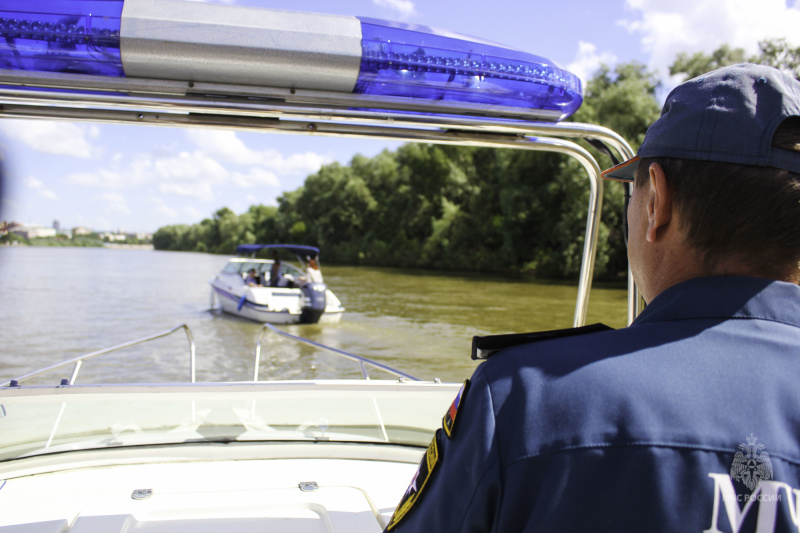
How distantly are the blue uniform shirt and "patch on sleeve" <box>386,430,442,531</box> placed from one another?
6 centimetres

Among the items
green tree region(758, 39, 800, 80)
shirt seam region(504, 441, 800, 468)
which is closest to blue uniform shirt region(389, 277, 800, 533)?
shirt seam region(504, 441, 800, 468)

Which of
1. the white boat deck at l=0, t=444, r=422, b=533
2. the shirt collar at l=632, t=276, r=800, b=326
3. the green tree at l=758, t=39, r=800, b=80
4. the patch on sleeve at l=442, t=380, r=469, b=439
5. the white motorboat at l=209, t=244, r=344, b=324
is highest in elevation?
the green tree at l=758, t=39, r=800, b=80

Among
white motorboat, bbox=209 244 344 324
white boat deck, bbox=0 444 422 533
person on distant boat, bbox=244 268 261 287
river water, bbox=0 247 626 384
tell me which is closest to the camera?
white boat deck, bbox=0 444 422 533

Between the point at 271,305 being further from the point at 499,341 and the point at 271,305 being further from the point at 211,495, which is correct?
the point at 499,341

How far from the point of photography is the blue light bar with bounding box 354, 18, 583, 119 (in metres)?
1.32

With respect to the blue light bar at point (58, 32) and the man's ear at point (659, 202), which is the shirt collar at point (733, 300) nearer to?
the man's ear at point (659, 202)

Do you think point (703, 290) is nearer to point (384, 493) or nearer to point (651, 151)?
point (651, 151)

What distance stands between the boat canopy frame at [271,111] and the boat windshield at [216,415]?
98 cm

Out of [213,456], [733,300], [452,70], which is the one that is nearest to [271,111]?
[452,70]

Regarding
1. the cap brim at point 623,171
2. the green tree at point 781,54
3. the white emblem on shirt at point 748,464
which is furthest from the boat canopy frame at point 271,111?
the green tree at point 781,54

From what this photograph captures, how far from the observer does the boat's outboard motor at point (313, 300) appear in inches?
627

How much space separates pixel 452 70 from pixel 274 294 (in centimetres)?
1581

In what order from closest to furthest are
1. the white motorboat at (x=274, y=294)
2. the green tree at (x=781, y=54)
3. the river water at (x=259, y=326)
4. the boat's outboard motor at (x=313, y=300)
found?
the river water at (x=259, y=326)
the boat's outboard motor at (x=313, y=300)
the white motorboat at (x=274, y=294)
the green tree at (x=781, y=54)

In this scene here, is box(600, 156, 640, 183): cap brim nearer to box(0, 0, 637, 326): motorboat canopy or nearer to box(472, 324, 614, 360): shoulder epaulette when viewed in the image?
box(0, 0, 637, 326): motorboat canopy
